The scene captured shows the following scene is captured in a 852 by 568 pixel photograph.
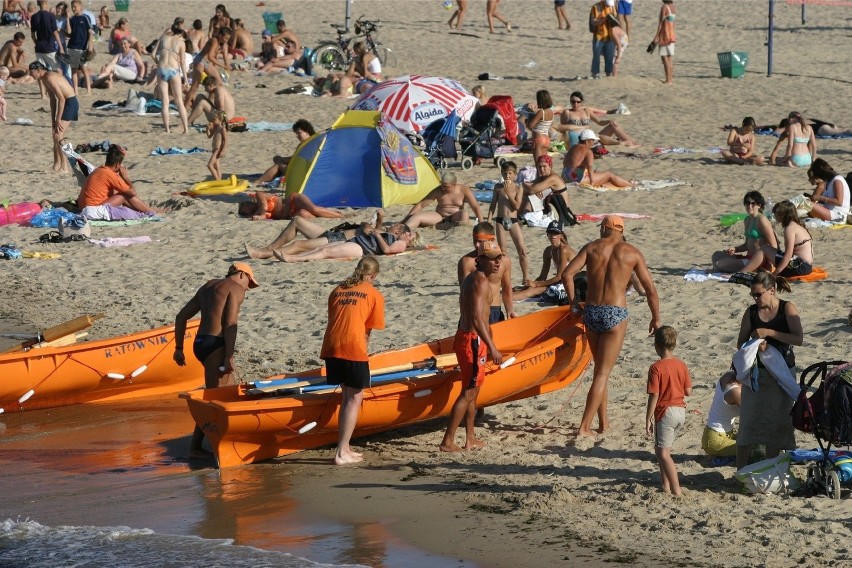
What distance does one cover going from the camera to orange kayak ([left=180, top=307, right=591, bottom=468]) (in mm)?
8539

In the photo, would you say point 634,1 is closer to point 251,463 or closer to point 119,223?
point 119,223

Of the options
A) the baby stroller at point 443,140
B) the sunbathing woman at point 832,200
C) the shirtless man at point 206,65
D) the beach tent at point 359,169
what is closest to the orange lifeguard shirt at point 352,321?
the sunbathing woman at point 832,200

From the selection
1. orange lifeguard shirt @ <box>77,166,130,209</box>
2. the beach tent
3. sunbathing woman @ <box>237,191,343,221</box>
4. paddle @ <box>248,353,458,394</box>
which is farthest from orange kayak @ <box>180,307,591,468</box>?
orange lifeguard shirt @ <box>77,166,130,209</box>

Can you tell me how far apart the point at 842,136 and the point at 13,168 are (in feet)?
41.2

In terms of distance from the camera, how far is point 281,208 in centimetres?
1642

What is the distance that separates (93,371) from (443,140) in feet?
28.5

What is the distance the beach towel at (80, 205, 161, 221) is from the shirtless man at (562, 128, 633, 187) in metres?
5.52

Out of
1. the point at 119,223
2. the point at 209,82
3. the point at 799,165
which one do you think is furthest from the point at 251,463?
the point at 209,82

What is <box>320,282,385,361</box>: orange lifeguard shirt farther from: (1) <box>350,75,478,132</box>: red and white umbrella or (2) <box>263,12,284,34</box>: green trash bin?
(2) <box>263,12,284,34</box>: green trash bin

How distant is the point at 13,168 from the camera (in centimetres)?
1978

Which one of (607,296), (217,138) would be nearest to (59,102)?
(217,138)

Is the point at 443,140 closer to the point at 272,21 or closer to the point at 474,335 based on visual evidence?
the point at 474,335

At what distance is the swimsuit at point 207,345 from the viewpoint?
8953mm

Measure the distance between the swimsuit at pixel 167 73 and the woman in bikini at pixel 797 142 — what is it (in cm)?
946
